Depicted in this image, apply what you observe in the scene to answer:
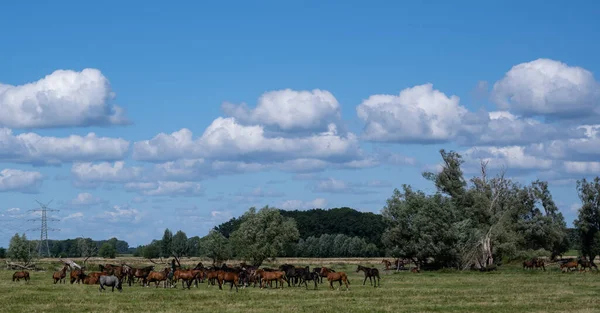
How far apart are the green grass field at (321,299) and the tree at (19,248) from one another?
57.4 metres

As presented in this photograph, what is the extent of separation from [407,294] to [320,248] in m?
124

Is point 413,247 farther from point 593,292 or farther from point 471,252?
point 593,292

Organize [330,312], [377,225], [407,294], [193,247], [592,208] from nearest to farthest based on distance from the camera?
[330,312] → [407,294] → [592,208] → [193,247] → [377,225]

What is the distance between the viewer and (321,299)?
3650 cm

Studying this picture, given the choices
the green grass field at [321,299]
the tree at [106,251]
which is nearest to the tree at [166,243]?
the tree at [106,251]

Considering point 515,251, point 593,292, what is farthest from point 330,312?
point 515,251

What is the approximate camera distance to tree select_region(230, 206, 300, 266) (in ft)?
275

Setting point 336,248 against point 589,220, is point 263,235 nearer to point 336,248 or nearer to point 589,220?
point 589,220

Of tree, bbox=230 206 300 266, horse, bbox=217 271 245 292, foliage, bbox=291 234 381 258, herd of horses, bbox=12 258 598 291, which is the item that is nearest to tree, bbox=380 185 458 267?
tree, bbox=230 206 300 266

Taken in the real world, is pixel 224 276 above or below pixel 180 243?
below

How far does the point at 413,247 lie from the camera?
72.4 metres

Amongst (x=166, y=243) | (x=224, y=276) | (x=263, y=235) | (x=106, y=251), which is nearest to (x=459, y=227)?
(x=263, y=235)

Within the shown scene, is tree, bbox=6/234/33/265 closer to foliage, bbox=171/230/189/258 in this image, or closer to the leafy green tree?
foliage, bbox=171/230/189/258

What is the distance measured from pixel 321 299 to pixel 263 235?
156 feet
